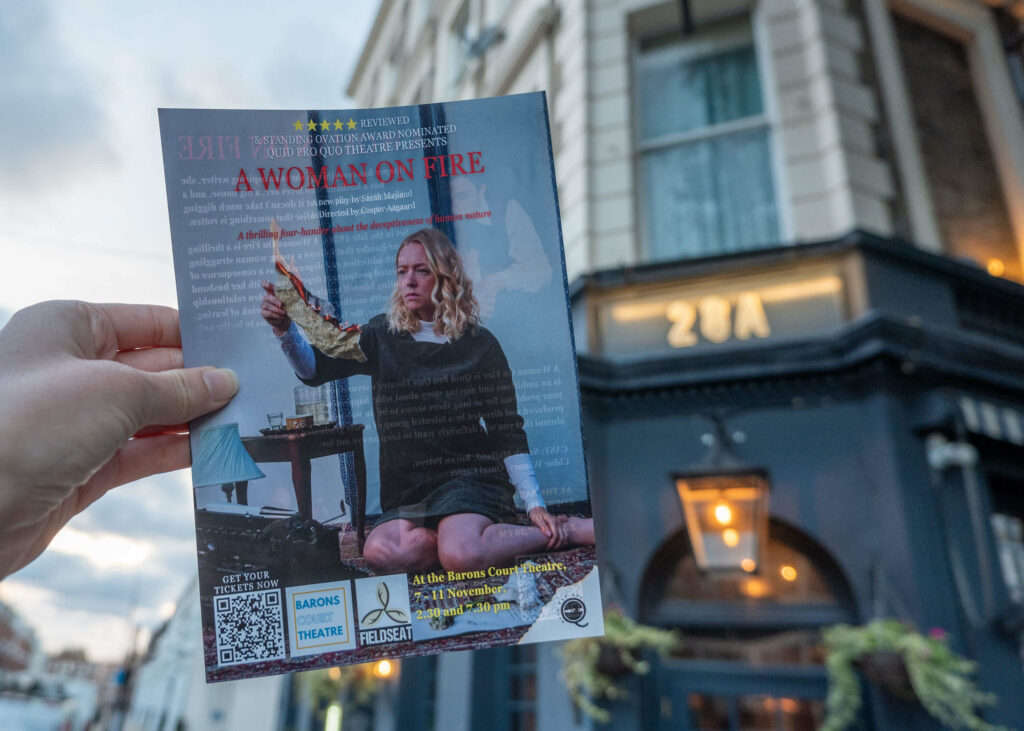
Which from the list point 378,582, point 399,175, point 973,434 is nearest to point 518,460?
point 378,582

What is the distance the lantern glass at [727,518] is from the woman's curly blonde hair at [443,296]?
375 cm

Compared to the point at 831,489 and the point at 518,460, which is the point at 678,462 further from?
the point at 518,460

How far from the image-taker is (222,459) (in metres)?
1.37

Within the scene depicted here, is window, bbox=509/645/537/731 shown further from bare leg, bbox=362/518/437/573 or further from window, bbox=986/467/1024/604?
bare leg, bbox=362/518/437/573

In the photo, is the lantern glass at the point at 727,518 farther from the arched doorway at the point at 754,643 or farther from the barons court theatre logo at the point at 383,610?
the barons court theatre logo at the point at 383,610

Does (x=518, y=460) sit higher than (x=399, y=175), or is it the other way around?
(x=399, y=175)

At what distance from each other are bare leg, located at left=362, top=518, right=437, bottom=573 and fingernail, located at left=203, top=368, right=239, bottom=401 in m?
0.37

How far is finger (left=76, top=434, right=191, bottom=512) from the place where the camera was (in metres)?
1.61

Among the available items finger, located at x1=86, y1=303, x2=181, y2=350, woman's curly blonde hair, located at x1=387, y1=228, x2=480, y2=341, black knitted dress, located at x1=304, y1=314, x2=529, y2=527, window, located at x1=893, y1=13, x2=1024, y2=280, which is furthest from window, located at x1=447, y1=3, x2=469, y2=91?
black knitted dress, located at x1=304, y1=314, x2=529, y2=527

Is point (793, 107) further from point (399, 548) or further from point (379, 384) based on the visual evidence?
point (399, 548)

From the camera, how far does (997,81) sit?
7664 mm

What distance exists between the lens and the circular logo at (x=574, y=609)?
1.34 meters

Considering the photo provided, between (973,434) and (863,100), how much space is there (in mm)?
3059

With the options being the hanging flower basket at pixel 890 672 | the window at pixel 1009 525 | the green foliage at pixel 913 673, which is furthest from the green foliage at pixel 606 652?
the window at pixel 1009 525
